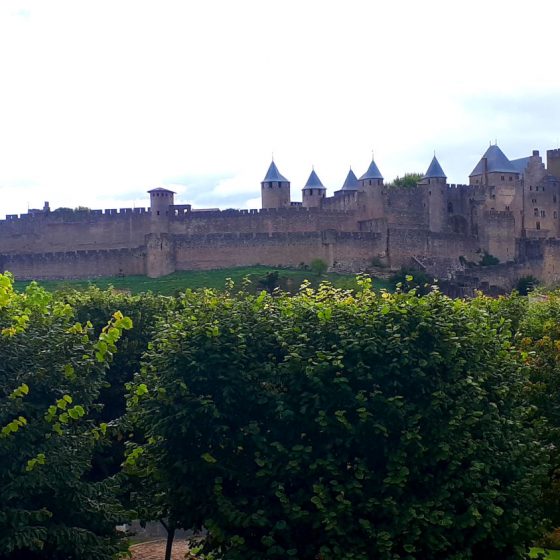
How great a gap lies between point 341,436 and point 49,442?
19.2 ft

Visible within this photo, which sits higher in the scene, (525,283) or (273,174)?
(273,174)

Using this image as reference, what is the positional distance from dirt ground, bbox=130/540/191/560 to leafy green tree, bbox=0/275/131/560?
9181mm

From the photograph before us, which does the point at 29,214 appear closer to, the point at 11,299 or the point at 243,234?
the point at 243,234

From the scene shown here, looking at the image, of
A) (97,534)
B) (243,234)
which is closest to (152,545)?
(97,534)

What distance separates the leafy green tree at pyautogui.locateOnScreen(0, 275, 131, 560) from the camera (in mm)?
18016

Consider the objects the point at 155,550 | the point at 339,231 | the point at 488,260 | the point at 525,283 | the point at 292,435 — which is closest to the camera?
the point at 292,435

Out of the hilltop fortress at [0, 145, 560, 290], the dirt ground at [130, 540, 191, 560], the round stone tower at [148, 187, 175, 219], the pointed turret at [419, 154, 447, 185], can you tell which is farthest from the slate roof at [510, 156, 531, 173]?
the dirt ground at [130, 540, 191, 560]

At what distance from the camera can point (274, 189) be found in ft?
267

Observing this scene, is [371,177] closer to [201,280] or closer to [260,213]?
[260,213]

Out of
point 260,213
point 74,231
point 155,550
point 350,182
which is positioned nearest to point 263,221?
point 260,213

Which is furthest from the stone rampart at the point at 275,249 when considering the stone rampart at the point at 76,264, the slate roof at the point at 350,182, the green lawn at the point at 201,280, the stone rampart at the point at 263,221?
the slate roof at the point at 350,182

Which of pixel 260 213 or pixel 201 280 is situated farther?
pixel 260 213

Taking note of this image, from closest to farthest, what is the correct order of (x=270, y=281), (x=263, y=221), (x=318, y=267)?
(x=270, y=281) < (x=318, y=267) < (x=263, y=221)

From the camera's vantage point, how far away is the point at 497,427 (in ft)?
68.1
